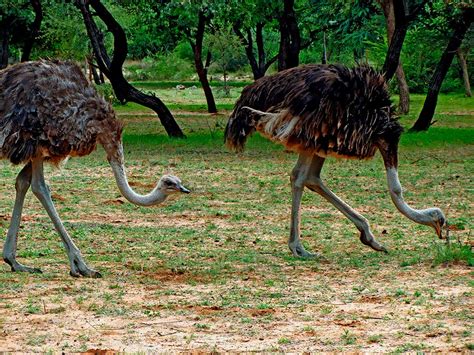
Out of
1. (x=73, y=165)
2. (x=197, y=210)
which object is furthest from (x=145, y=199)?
(x=73, y=165)

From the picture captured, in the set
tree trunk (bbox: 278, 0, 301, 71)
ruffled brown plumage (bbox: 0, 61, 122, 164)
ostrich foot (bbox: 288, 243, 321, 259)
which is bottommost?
ostrich foot (bbox: 288, 243, 321, 259)

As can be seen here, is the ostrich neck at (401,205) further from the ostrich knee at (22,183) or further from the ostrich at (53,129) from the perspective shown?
the ostrich knee at (22,183)

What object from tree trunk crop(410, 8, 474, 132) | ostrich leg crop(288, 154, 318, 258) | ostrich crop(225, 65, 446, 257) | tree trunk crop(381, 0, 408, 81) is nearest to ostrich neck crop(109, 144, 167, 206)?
ostrich crop(225, 65, 446, 257)

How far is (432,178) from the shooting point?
1431 centimetres

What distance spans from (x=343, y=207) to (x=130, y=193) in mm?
2089

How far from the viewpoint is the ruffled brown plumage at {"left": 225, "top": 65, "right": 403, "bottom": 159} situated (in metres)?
8.65

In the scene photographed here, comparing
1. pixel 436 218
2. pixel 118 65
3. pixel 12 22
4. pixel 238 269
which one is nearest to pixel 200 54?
pixel 12 22

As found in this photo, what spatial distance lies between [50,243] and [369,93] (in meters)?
3.02

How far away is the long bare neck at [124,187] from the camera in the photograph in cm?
780

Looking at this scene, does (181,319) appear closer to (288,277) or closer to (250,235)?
(288,277)

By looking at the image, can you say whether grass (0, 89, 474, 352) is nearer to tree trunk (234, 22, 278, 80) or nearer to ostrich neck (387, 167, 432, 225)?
ostrich neck (387, 167, 432, 225)

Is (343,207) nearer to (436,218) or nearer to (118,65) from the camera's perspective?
(436,218)

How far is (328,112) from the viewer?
28.3ft

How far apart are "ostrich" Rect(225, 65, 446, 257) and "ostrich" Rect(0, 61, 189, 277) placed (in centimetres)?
127
